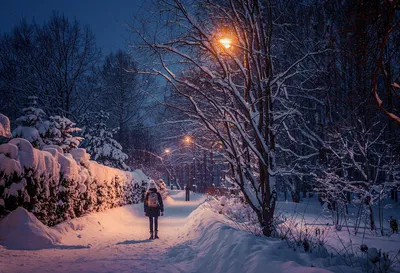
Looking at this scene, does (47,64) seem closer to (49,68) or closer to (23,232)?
(49,68)

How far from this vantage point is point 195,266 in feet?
19.4

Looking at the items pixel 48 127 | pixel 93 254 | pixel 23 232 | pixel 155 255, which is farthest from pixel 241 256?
pixel 48 127

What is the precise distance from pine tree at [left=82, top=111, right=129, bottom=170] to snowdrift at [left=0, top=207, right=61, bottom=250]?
16.2 m

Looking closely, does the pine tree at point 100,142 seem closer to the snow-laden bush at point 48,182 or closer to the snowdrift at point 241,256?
the snow-laden bush at point 48,182

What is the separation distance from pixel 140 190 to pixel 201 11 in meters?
16.4

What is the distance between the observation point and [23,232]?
6.36 meters

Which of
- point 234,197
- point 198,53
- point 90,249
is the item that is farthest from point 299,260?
point 234,197

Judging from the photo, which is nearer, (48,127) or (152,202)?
(152,202)

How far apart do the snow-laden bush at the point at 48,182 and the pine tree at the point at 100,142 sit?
33.8ft

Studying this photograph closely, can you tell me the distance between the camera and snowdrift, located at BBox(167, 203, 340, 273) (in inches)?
149

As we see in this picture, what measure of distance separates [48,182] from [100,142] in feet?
50.8

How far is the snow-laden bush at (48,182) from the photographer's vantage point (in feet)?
21.6

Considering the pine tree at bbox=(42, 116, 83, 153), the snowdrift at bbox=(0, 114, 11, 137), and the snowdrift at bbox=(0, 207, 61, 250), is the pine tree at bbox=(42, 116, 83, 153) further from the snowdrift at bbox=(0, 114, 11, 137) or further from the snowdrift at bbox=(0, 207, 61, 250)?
the snowdrift at bbox=(0, 207, 61, 250)

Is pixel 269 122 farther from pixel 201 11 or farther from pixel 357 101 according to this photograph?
pixel 357 101
